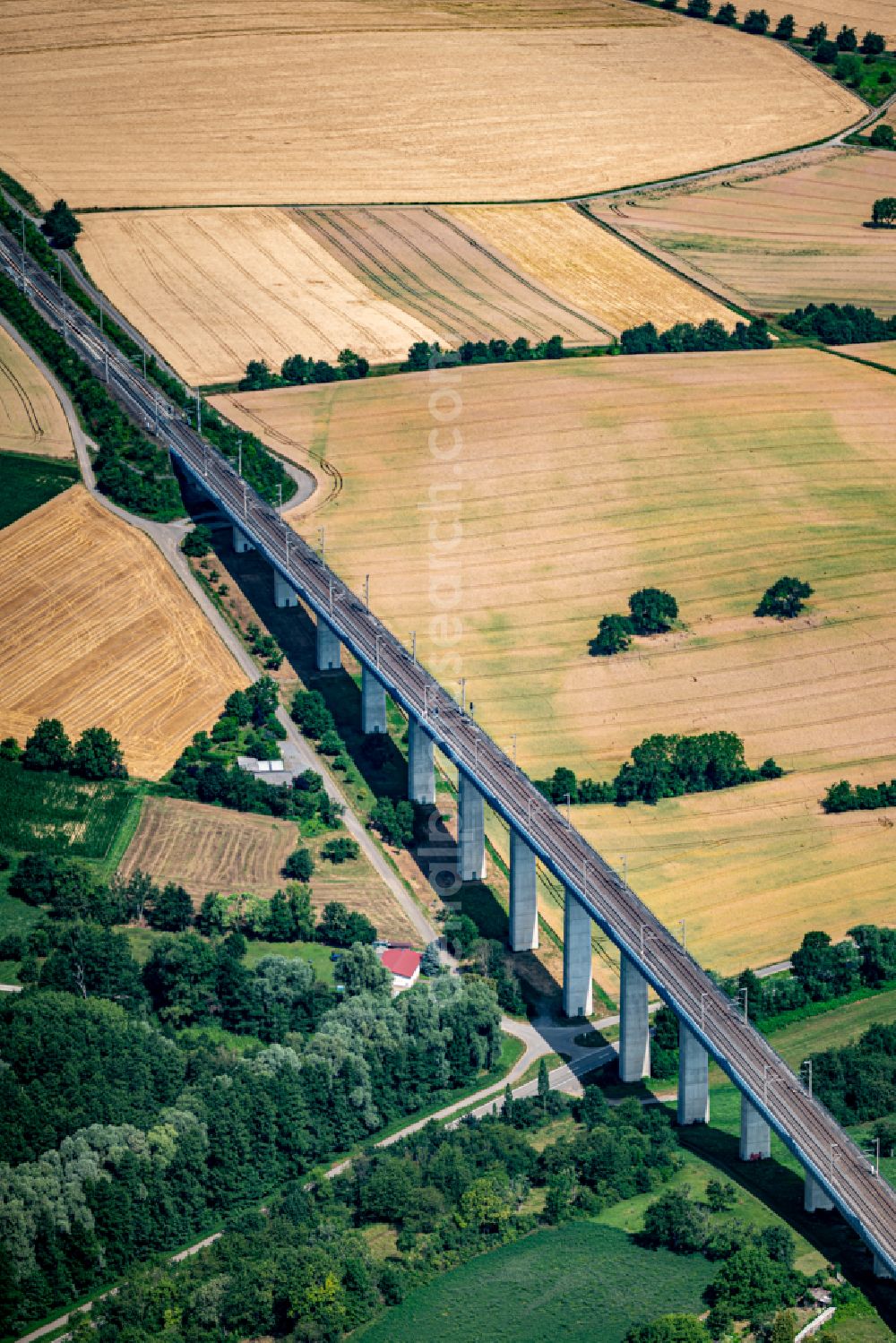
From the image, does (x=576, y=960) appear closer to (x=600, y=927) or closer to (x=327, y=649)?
(x=600, y=927)

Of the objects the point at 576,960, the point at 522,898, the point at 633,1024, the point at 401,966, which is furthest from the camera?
the point at 522,898

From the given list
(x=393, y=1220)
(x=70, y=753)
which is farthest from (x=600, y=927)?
(x=70, y=753)

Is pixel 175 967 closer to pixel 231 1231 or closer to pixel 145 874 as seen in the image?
pixel 145 874

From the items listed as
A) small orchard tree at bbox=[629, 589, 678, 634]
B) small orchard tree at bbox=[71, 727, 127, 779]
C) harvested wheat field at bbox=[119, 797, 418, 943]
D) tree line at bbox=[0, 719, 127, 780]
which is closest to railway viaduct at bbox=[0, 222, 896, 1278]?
harvested wheat field at bbox=[119, 797, 418, 943]

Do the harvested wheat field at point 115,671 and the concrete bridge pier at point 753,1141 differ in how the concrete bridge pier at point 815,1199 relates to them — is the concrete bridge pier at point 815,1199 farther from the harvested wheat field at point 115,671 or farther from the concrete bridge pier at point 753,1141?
the harvested wheat field at point 115,671

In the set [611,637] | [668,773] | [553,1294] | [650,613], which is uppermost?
[650,613]

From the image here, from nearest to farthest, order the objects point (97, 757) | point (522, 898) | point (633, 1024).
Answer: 1. point (633, 1024)
2. point (522, 898)
3. point (97, 757)

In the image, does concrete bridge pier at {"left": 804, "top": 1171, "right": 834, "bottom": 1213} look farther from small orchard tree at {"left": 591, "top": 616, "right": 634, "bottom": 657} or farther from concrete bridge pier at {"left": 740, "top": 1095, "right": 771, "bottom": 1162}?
small orchard tree at {"left": 591, "top": 616, "right": 634, "bottom": 657}
